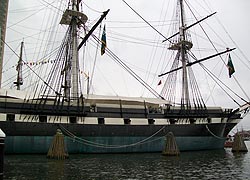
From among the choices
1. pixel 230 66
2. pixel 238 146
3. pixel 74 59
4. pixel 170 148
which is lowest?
pixel 238 146

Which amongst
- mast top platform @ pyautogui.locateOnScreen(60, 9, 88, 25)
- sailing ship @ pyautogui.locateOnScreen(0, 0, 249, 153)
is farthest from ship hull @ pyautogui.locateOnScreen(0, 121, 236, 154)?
mast top platform @ pyautogui.locateOnScreen(60, 9, 88, 25)

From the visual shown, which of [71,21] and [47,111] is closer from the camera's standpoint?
[47,111]

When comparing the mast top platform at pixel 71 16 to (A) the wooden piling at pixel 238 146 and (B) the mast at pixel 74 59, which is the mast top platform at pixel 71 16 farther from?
(A) the wooden piling at pixel 238 146

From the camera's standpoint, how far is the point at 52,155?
19594 mm

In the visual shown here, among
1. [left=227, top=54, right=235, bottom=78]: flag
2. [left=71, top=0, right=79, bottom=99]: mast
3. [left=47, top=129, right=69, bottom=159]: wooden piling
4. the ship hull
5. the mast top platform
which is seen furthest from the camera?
[left=227, top=54, right=235, bottom=78]: flag

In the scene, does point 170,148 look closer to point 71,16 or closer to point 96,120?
point 96,120

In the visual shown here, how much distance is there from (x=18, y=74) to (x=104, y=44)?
21.8m

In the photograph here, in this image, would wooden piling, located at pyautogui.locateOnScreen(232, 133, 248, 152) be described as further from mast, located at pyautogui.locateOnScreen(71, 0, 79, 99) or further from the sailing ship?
mast, located at pyautogui.locateOnScreen(71, 0, 79, 99)

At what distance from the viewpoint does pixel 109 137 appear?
83.4 ft

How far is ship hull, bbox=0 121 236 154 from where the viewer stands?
22.1 metres

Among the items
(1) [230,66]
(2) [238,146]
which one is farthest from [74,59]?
(2) [238,146]

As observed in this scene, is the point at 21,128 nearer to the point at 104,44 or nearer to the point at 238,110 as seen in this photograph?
the point at 104,44

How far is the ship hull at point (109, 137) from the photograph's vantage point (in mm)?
22078

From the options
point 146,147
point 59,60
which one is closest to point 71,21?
point 59,60
